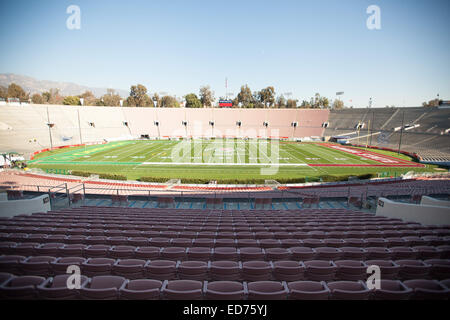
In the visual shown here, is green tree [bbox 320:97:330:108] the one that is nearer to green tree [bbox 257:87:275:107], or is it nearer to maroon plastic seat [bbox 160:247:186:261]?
green tree [bbox 257:87:275:107]

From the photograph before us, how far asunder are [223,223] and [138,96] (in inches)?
4946

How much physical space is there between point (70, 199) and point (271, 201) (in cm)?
1271

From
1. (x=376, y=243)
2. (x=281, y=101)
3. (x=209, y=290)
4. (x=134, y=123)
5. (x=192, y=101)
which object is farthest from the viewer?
(x=281, y=101)

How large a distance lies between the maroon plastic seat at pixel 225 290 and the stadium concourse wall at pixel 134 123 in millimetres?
52388

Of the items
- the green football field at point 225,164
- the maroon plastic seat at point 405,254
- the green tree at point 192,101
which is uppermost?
the green tree at point 192,101

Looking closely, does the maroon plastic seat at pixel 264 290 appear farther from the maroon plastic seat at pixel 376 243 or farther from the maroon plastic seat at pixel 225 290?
the maroon plastic seat at pixel 376 243

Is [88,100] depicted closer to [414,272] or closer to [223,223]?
[223,223]

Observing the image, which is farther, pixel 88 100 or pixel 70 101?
pixel 88 100

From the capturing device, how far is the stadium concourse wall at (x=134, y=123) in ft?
160

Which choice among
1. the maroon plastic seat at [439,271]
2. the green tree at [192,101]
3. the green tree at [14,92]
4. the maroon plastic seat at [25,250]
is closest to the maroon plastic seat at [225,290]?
the maroon plastic seat at [439,271]

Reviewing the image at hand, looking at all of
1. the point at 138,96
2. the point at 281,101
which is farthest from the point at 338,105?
the point at 138,96

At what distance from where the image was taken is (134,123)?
2648 inches

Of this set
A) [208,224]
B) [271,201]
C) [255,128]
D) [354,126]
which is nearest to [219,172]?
[271,201]

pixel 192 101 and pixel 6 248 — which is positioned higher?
pixel 192 101
